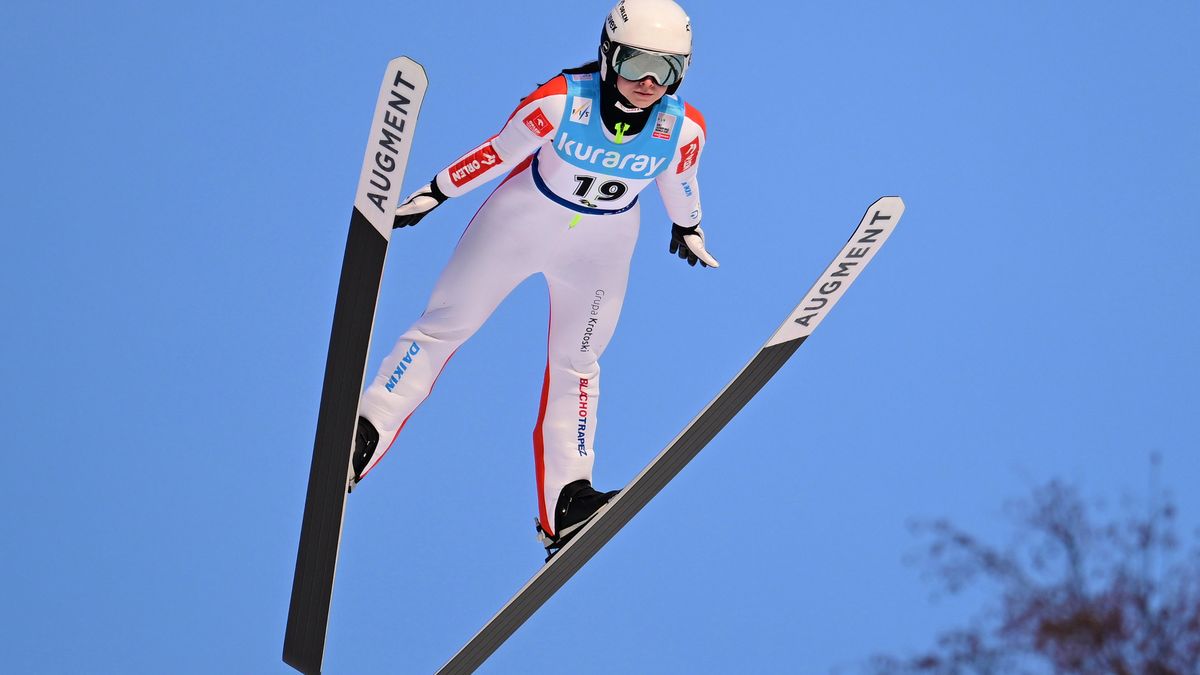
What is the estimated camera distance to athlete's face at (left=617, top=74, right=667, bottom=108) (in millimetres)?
4078

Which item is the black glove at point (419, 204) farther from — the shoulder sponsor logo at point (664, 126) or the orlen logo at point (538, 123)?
the shoulder sponsor logo at point (664, 126)

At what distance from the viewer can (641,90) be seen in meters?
4.09

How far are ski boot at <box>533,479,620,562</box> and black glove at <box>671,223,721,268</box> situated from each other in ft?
2.15

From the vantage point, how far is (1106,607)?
596 cm

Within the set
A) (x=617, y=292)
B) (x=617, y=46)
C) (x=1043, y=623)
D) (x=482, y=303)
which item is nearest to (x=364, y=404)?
(x=482, y=303)

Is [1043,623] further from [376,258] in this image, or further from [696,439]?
[376,258]

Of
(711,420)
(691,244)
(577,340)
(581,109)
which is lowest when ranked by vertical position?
(711,420)

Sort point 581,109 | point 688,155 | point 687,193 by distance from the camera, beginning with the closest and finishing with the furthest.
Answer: point 581,109 → point 688,155 → point 687,193

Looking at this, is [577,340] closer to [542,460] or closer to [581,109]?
[542,460]

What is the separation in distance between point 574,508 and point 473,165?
978mm

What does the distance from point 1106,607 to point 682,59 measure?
2.91 meters

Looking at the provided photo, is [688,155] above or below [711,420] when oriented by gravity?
above

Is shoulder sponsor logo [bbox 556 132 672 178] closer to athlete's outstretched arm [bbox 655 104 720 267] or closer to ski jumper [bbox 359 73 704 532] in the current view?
ski jumper [bbox 359 73 704 532]

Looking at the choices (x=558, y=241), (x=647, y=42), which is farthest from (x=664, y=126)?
(x=558, y=241)
